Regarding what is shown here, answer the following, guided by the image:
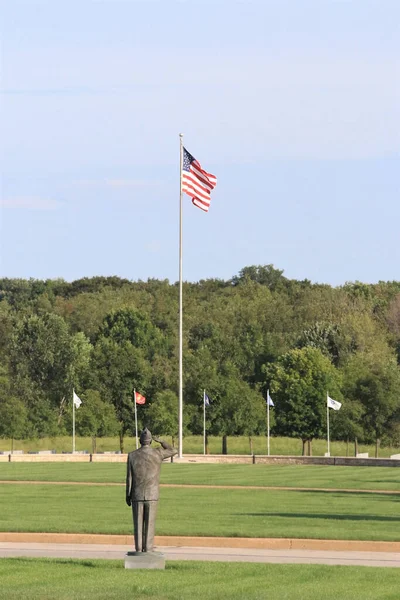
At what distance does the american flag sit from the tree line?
90.4ft

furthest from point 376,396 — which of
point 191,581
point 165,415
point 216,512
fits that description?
point 191,581

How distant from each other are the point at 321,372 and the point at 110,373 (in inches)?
702

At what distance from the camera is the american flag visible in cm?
5678

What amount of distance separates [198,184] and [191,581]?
40407 millimetres

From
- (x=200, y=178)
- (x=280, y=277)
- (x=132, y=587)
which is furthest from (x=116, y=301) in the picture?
(x=132, y=587)

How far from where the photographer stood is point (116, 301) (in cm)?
13300

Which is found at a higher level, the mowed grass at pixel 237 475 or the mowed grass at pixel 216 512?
the mowed grass at pixel 237 475

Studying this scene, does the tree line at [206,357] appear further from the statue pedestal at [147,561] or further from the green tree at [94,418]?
the statue pedestal at [147,561]

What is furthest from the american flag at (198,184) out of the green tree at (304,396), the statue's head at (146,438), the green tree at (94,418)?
the statue's head at (146,438)

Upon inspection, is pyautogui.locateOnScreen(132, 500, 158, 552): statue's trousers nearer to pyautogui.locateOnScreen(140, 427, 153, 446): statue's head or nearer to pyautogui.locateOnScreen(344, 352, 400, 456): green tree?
pyautogui.locateOnScreen(140, 427, 153, 446): statue's head

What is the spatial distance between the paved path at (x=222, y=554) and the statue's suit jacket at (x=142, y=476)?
8.26 feet

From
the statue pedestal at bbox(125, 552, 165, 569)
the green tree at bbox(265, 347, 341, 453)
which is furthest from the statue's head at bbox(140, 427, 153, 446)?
the green tree at bbox(265, 347, 341, 453)

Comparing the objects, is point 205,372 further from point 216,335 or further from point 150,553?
point 150,553

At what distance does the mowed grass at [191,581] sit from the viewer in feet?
54.1
